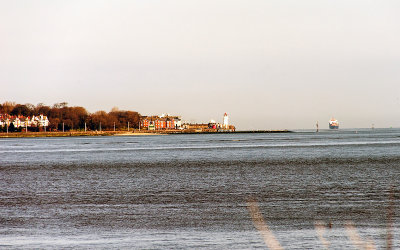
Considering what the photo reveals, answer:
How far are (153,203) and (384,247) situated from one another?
40.6 feet

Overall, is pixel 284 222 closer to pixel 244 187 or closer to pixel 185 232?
pixel 185 232

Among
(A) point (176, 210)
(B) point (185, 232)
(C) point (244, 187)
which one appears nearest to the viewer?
(B) point (185, 232)

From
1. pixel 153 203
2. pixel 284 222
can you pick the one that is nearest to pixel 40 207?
pixel 153 203

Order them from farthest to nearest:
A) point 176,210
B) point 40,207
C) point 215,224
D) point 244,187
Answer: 1. point 244,187
2. point 40,207
3. point 176,210
4. point 215,224

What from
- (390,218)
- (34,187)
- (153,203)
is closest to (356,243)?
(390,218)

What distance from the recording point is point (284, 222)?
1889 centimetres

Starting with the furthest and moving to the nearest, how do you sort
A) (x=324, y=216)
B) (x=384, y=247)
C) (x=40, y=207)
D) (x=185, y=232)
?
(x=40, y=207) < (x=324, y=216) < (x=185, y=232) < (x=384, y=247)

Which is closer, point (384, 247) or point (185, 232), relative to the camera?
point (384, 247)

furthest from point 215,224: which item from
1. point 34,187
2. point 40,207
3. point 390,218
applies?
point 34,187

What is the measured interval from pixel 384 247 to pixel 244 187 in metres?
18.1

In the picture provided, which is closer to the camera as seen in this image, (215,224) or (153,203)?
(215,224)

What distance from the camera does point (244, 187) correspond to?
32.4 m

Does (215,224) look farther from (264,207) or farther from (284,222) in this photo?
(264,207)

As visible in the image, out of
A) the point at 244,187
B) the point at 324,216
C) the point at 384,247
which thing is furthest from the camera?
the point at 244,187
